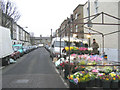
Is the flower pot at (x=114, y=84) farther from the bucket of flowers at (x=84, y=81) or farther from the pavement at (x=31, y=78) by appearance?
the pavement at (x=31, y=78)

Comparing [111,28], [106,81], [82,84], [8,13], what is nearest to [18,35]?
[8,13]

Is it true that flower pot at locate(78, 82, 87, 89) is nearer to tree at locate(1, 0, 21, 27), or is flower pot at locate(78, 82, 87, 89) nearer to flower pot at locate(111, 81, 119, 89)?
flower pot at locate(111, 81, 119, 89)

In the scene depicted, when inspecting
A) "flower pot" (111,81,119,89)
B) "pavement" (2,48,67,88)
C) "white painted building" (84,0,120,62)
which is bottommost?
"pavement" (2,48,67,88)

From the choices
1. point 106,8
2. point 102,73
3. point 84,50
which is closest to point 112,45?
point 106,8

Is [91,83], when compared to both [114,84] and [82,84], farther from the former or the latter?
[114,84]

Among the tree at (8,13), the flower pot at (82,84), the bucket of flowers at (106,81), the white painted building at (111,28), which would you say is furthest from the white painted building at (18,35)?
the bucket of flowers at (106,81)

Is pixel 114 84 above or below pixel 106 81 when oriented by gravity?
below

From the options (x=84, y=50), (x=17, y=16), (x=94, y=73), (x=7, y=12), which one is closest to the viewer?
(x=94, y=73)

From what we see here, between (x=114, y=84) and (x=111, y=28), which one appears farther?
(x=111, y=28)

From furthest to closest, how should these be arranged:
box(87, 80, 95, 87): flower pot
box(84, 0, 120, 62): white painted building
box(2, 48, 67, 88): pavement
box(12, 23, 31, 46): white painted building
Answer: box(12, 23, 31, 46): white painted building
box(84, 0, 120, 62): white painted building
box(2, 48, 67, 88): pavement
box(87, 80, 95, 87): flower pot

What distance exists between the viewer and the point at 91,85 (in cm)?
548

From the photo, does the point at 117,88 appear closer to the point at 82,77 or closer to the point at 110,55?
the point at 82,77

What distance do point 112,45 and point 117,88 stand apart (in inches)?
362

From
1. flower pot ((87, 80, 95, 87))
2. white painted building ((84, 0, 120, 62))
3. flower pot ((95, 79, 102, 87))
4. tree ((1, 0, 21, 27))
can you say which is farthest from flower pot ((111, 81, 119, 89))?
tree ((1, 0, 21, 27))
